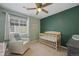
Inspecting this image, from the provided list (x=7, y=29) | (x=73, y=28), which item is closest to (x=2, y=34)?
(x=7, y=29)

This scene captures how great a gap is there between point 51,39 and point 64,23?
12.3 inches

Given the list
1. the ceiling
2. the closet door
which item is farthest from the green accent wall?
the closet door

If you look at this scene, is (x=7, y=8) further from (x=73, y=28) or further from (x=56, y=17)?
(x=73, y=28)

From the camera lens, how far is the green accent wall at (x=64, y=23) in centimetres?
128

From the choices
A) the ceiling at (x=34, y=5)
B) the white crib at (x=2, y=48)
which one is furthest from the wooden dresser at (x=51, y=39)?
the white crib at (x=2, y=48)

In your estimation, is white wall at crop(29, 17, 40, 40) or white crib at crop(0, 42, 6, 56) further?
white wall at crop(29, 17, 40, 40)

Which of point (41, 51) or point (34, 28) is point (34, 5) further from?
point (41, 51)

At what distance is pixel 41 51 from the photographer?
1.37m

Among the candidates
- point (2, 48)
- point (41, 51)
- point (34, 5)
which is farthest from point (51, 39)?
point (2, 48)

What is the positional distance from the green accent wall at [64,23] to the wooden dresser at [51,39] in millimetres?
60

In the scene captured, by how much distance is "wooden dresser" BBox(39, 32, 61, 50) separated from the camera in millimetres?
1328

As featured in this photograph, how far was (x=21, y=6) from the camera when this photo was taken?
4.40 feet

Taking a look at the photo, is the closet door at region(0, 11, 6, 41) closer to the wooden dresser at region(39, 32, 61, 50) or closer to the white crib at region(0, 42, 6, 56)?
the white crib at region(0, 42, 6, 56)

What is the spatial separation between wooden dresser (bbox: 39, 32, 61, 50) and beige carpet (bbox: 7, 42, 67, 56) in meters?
0.06
